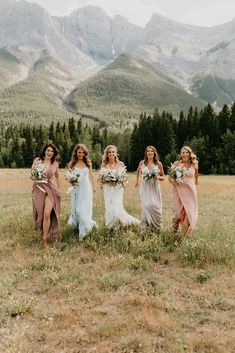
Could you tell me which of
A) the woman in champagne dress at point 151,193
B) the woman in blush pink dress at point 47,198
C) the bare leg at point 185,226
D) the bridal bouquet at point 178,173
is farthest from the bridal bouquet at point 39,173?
the bare leg at point 185,226

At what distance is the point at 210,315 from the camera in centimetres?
905

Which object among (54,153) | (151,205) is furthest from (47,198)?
(151,205)

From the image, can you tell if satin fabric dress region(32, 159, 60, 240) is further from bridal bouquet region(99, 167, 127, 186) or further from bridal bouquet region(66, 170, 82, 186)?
bridal bouquet region(99, 167, 127, 186)

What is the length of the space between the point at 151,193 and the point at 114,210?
1354 mm

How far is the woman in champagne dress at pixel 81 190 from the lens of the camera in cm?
1535

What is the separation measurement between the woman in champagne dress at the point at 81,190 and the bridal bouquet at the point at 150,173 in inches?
68.7

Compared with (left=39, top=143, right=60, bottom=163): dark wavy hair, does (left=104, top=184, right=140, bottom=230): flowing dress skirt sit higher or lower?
lower

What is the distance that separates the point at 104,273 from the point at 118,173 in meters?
4.77

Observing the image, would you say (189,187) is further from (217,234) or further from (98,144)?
(98,144)

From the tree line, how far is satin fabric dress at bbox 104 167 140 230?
55.3 metres

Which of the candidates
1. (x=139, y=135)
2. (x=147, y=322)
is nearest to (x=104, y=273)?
(x=147, y=322)

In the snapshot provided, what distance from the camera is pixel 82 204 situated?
15.5 m

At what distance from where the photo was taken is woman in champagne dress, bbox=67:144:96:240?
1535 centimetres

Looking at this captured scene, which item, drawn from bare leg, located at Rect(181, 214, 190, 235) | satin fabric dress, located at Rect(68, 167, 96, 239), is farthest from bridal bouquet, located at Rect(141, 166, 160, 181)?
satin fabric dress, located at Rect(68, 167, 96, 239)
